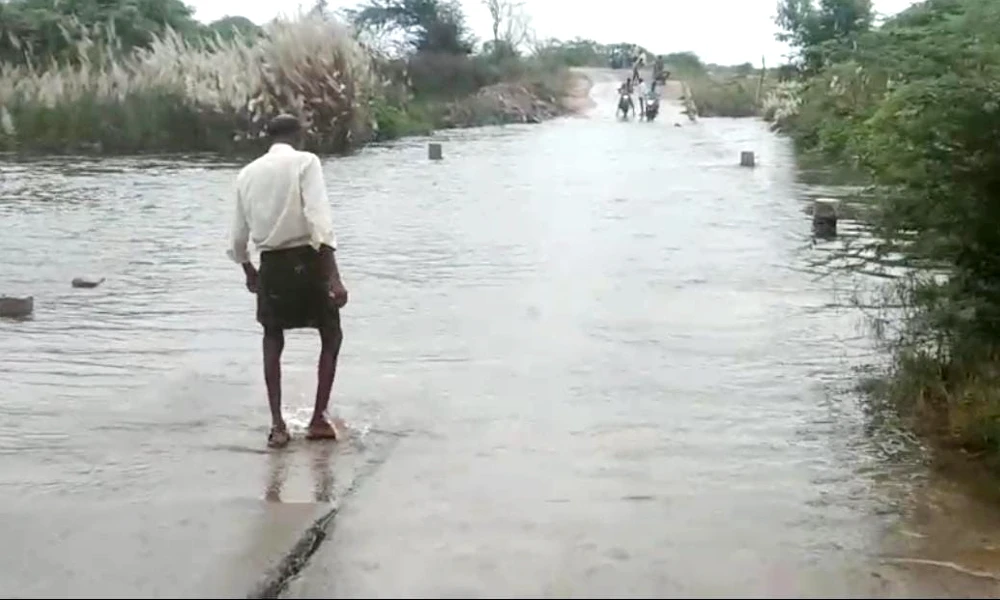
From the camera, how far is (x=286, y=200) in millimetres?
7238

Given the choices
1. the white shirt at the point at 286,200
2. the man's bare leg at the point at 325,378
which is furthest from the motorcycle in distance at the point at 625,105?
the white shirt at the point at 286,200

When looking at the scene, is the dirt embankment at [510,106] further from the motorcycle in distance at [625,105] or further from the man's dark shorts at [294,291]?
the man's dark shorts at [294,291]

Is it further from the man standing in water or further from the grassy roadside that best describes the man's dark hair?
the grassy roadside

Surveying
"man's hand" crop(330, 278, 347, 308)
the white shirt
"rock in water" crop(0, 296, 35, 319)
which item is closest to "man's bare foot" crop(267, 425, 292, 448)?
"man's hand" crop(330, 278, 347, 308)

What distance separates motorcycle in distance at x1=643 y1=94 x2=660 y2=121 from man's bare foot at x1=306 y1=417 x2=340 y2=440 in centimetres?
3471

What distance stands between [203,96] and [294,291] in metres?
21.0

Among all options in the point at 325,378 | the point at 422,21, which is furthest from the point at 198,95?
the point at 422,21

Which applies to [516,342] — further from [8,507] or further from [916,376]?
[8,507]

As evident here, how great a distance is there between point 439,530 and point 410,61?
41.8 m

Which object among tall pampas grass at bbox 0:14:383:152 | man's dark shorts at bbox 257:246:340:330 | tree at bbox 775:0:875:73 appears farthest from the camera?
tree at bbox 775:0:875:73

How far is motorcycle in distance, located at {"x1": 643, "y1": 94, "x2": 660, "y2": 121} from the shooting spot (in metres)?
41.9

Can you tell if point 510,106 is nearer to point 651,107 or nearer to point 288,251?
point 651,107

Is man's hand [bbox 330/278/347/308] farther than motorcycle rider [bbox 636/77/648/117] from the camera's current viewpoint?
No

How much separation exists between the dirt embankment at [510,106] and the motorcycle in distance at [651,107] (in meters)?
3.23
